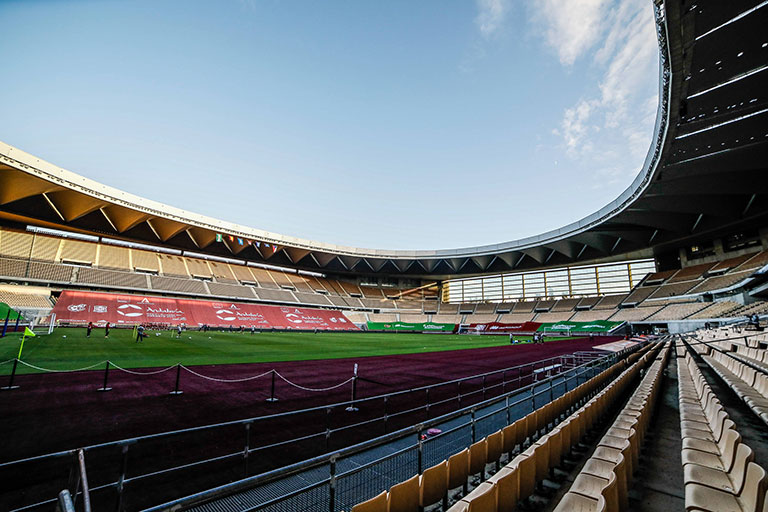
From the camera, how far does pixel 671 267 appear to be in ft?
152

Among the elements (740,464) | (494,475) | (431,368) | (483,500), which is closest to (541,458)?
(494,475)

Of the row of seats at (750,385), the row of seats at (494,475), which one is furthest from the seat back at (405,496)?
the row of seats at (750,385)

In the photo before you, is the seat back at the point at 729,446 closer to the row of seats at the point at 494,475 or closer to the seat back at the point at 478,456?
the row of seats at the point at 494,475

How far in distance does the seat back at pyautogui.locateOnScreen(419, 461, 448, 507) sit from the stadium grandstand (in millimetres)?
31

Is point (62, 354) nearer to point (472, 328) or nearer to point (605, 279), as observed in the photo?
Answer: point (472, 328)

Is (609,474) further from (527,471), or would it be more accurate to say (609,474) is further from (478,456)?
(478,456)

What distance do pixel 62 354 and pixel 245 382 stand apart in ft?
36.0

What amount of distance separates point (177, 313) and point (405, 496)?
42.0m

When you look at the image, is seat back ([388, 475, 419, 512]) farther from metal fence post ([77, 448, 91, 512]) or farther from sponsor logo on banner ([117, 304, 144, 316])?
sponsor logo on banner ([117, 304, 144, 316])

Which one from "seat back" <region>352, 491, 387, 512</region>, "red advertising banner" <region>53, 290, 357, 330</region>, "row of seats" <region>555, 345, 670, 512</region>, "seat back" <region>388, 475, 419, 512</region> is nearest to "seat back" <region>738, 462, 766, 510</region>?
"row of seats" <region>555, 345, 670, 512</region>

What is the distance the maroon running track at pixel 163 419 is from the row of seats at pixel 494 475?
7.20 ft

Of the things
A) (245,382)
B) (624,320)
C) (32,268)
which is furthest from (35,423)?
(624,320)

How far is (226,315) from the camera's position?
41.3 metres

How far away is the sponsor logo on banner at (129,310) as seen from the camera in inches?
1352
